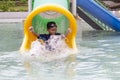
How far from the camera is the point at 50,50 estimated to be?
757 centimetres

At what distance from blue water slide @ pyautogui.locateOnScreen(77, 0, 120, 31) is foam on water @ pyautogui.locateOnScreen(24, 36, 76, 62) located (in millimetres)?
3397

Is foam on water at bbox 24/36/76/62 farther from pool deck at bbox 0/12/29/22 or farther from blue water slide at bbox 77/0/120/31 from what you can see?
Answer: pool deck at bbox 0/12/29/22

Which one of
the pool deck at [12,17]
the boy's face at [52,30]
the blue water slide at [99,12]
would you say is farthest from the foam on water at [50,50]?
the pool deck at [12,17]

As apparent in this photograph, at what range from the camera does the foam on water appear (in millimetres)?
7367

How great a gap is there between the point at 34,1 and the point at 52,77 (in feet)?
12.7

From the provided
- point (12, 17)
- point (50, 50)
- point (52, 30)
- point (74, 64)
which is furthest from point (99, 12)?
point (12, 17)

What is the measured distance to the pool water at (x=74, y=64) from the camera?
19.8 feet

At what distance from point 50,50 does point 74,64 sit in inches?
30.9

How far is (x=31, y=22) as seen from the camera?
26.3ft

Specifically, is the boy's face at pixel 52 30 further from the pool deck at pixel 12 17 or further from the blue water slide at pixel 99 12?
the pool deck at pixel 12 17

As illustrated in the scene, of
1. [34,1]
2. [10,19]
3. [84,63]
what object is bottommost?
[10,19]

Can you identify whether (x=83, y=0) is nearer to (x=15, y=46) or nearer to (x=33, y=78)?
(x=15, y=46)

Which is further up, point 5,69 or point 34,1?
point 34,1

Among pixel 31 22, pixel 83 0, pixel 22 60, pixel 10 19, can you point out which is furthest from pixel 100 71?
pixel 10 19
